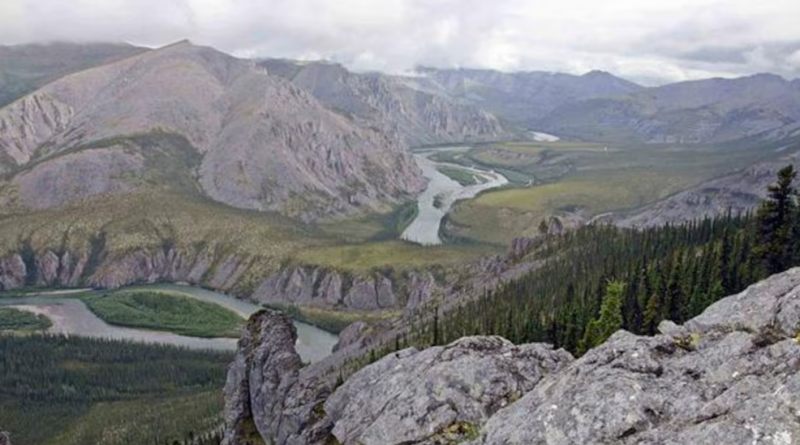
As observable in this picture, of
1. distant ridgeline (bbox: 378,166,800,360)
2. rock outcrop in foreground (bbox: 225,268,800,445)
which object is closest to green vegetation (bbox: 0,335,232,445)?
distant ridgeline (bbox: 378,166,800,360)

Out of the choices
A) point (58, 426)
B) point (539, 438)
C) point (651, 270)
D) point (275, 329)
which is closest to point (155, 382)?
point (58, 426)

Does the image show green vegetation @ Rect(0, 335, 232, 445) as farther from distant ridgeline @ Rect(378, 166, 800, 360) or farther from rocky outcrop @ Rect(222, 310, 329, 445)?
distant ridgeline @ Rect(378, 166, 800, 360)

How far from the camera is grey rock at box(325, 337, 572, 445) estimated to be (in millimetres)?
51438

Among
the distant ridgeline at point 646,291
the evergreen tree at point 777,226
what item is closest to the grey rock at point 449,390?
the distant ridgeline at point 646,291

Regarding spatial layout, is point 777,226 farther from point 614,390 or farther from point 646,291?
point 614,390

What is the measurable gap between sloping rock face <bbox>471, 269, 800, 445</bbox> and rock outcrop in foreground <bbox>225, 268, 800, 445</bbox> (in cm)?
6

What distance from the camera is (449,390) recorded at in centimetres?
5378

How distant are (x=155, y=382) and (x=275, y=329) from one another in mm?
120114

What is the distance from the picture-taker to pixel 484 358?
5575 centimetres

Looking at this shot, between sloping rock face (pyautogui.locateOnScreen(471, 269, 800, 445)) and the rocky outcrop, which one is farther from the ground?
sloping rock face (pyautogui.locateOnScreen(471, 269, 800, 445))

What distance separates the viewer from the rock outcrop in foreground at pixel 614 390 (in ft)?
104

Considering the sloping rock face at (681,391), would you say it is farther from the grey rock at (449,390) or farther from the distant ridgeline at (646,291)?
the distant ridgeline at (646,291)

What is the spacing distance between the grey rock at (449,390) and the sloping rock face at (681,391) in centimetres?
953

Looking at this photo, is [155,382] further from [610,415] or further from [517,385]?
[610,415]
